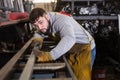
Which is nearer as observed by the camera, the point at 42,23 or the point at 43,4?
the point at 42,23

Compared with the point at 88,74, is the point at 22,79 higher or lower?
higher

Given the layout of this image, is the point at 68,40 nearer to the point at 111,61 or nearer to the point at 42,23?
the point at 42,23

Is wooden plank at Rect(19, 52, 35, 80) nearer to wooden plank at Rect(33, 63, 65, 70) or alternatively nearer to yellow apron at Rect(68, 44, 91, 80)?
wooden plank at Rect(33, 63, 65, 70)

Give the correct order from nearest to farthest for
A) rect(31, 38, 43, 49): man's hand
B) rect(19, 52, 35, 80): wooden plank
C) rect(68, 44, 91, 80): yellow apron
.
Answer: rect(19, 52, 35, 80): wooden plank → rect(68, 44, 91, 80): yellow apron → rect(31, 38, 43, 49): man's hand

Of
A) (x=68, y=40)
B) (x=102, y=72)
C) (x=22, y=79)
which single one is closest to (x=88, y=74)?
(x=68, y=40)

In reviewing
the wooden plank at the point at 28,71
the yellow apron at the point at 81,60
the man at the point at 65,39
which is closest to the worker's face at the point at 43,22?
the man at the point at 65,39

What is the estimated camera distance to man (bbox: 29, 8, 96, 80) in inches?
123

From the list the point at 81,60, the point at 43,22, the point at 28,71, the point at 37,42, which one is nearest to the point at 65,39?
the point at 43,22

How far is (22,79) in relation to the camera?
2.38 meters

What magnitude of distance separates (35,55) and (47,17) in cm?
45

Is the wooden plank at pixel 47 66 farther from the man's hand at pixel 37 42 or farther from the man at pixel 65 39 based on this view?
the man's hand at pixel 37 42

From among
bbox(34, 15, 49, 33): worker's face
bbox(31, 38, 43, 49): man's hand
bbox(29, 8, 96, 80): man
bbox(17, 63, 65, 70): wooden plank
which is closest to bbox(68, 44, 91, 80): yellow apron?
bbox(29, 8, 96, 80): man

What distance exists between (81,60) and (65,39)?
0.79 metres

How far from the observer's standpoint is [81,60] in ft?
12.7
